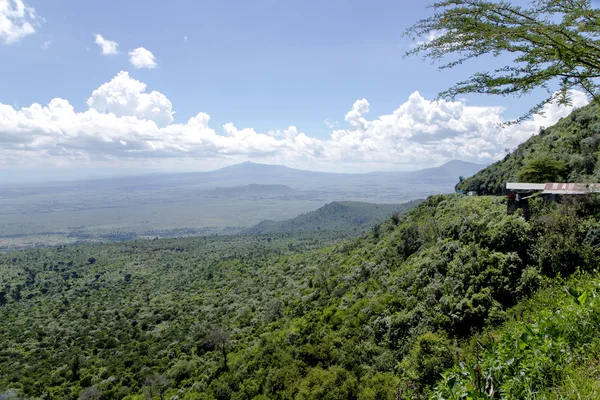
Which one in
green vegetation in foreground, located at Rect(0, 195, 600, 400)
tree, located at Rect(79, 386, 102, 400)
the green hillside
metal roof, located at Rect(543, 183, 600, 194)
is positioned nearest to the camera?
metal roof, located at Rect(543, 183, 600, 194)

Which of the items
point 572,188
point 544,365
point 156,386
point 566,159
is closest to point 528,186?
point 572,188

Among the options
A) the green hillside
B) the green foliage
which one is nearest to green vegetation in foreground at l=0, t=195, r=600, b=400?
the green foliage

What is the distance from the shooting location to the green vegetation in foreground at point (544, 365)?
329 cm

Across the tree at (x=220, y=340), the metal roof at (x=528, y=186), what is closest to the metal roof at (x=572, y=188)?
the metal roof at (x=528, y=186)

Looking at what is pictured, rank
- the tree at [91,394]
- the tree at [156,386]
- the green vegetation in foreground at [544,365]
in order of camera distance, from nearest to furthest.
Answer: the green vegetation in foreground at [544,365], the tree at [156,386], the tree at [91,394]

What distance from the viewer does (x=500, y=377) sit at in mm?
3879

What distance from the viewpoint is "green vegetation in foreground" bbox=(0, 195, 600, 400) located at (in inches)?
631

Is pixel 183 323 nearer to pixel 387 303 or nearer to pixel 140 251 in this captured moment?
pixel 387 303

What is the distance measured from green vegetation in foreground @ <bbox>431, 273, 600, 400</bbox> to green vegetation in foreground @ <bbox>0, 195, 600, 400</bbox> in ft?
4.65

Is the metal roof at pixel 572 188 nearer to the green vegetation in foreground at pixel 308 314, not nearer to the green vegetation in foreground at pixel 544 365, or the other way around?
the green vegetation in foreground at pixel 308 314

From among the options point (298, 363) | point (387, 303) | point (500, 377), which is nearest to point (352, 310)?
point (387, 303)

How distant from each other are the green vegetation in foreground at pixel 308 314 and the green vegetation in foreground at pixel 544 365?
1.42m

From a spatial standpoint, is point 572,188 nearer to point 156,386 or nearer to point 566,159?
point 566,159

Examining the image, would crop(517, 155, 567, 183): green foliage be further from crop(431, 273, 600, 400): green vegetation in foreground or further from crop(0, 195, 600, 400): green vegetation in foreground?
crop(431, 273, 600, 400): green vegetation in foreground
